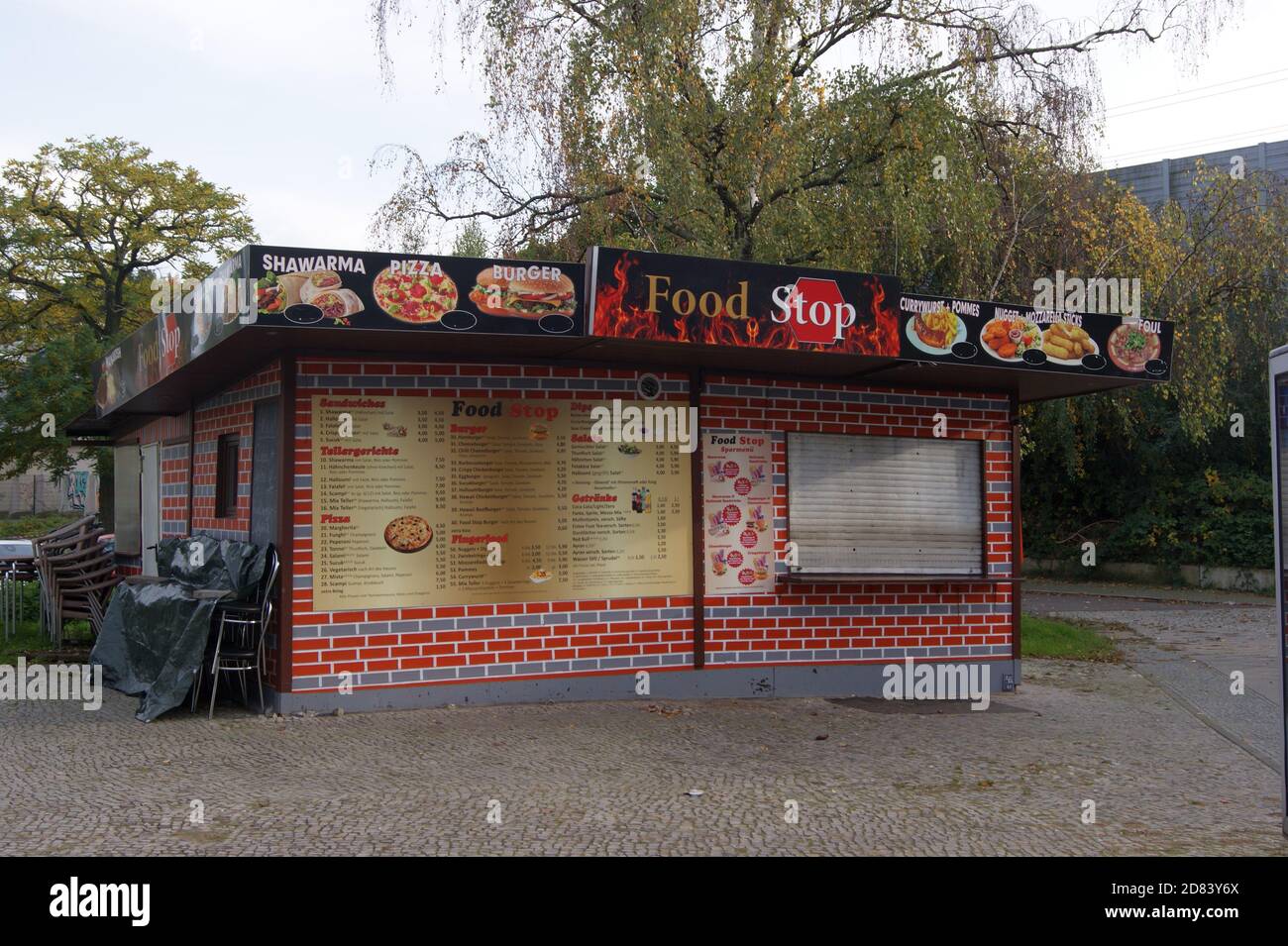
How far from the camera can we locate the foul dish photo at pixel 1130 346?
33.9 feet

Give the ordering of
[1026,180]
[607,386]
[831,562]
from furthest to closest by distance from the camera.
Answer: [1026,180] → [831,562] → [607,386]

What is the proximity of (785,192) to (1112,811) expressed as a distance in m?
8.87

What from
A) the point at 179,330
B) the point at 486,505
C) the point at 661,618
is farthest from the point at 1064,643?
the point at 179,330

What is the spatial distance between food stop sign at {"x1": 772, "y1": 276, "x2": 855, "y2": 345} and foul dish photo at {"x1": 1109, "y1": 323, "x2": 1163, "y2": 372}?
2.83 m

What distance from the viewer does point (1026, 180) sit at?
16.4 m

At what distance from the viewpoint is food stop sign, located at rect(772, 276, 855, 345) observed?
29.3 feet

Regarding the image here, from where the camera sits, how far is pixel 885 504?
10852 millimetres

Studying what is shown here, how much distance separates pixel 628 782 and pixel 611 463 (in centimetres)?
339

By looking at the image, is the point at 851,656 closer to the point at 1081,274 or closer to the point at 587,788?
the point at 587,788

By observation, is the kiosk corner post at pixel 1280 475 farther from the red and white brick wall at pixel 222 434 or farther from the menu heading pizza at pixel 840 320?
the red and white brick wall at pixel 222 434

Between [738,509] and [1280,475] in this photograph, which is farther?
[738,509]

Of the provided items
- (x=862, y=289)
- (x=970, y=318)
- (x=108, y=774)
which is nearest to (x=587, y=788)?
(x=108, y=774)

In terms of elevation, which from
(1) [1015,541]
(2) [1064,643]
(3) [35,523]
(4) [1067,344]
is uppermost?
(4) [1067,344]

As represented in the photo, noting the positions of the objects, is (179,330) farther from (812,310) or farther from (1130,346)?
(1130,346)
